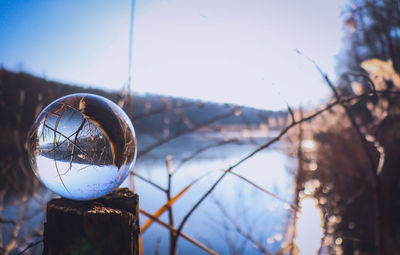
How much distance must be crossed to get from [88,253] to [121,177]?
0.50ft

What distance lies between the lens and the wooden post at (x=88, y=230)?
41cm

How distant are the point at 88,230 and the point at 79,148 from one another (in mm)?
161

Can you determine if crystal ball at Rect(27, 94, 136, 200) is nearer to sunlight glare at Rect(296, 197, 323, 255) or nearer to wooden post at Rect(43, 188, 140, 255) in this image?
wooden post at Rect(43, 188, 140, 255)

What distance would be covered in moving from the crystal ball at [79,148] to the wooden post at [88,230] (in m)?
0.05

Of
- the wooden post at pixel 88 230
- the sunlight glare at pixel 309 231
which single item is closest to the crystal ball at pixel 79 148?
the wooden post at pixel 88 230

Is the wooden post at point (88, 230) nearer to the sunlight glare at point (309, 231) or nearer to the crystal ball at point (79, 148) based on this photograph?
the crystal ball at point (79, 148)

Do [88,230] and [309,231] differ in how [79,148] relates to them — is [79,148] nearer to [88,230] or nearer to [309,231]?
[88,230]

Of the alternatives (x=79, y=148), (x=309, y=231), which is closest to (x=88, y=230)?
(x=79, y=148)

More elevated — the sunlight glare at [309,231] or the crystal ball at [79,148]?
the crystal ball at [79,148]

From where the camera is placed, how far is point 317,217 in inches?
27.0

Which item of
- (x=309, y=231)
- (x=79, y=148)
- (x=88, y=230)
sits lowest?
(x=309, y=231)

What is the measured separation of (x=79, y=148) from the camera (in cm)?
48

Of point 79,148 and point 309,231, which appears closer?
point 79,148

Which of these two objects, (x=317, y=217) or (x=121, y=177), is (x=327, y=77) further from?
(x=121, y=177)
